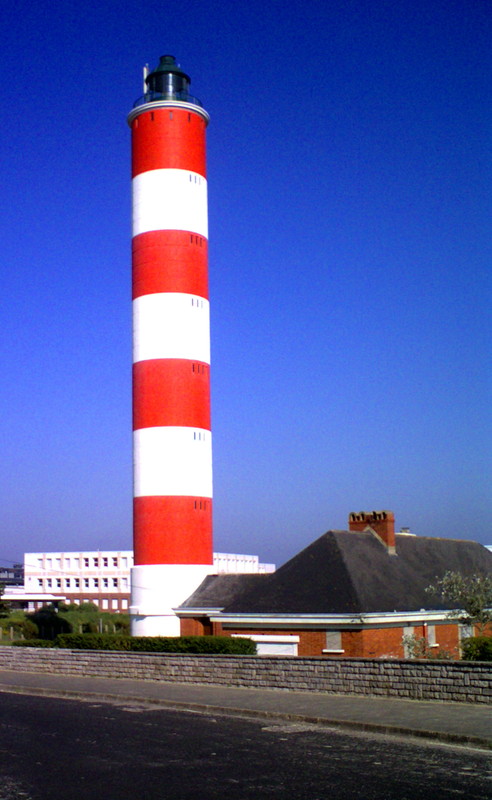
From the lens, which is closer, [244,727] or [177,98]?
[244,727]

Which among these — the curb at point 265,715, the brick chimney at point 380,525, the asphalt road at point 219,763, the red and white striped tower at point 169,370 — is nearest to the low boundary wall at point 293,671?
the curb at point 265,715

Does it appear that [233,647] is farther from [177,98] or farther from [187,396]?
[177,98]

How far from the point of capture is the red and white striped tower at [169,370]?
3712 centimetres

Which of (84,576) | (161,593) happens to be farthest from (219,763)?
(84,576)

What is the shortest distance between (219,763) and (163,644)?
48.3ft

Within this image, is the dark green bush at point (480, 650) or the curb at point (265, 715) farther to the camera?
the dark green bush at point (480, 650)

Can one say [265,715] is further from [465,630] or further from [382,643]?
[465,630]

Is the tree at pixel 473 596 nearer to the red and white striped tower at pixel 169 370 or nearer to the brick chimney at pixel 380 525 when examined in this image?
the brick chimney at pixel 380 525

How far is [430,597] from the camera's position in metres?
34.6

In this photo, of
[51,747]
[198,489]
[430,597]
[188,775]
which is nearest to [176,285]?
[198,489]

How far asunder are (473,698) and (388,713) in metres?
1.92

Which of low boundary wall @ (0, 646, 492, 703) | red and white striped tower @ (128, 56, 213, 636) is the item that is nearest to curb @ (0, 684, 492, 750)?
low boundary wall @ (0, 646, 492, 703)

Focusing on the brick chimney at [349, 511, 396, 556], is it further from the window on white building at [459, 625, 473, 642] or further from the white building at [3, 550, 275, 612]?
the white building at [3, 550, 275, 612]

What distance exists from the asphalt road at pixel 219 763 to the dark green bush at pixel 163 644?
7.67 m
